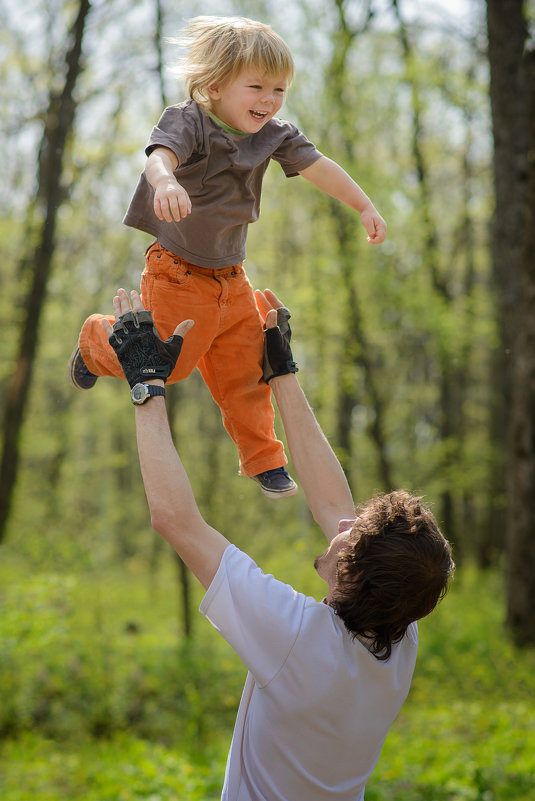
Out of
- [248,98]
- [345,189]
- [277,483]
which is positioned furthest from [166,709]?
[248,98]

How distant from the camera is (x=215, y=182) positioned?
183cm

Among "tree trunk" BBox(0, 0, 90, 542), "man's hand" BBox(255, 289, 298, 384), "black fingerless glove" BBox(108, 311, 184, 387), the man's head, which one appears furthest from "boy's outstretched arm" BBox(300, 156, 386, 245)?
"tree trunk" BBox(0, 0, 90, 542)

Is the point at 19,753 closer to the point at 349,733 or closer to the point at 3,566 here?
the point at 3,566

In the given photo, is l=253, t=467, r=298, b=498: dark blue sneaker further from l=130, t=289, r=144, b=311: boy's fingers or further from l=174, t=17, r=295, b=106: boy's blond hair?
l=174, t=17, r=295, b=106: boy's blond hair

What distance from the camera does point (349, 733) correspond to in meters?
1.57

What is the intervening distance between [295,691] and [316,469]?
1.92 ft

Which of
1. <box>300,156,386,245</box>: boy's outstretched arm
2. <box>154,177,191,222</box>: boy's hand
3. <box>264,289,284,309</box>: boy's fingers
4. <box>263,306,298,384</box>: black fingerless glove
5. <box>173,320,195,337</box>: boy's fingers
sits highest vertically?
<box>300,156,386,245</box>: boy's outstretched arm

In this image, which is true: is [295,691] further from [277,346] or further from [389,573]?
[277,346]

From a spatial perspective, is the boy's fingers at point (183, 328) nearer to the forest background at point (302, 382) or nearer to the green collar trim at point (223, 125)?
the green collar trim at point (223, 125)

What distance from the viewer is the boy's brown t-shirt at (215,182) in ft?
5.78

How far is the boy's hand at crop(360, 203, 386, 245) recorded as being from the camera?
6.14ft

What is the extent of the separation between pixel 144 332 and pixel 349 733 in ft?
3.23

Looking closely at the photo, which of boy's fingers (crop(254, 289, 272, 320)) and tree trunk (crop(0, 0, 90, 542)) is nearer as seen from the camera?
boy's fingers (crop(254, 289, 272, 320))

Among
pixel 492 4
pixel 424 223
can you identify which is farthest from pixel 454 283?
pixel 492 4
